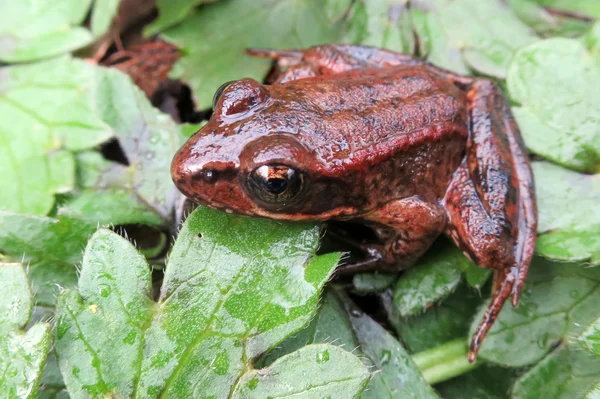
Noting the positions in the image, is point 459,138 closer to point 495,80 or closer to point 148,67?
point 495,80

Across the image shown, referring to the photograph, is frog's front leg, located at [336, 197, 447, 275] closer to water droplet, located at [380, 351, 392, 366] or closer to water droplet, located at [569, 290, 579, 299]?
water droplet, located at [380, 351, 392, 366]

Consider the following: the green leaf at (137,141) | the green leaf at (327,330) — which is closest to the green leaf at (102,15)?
the green leaf at (137,141)

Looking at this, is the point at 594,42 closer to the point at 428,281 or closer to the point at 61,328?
the point at 428,281

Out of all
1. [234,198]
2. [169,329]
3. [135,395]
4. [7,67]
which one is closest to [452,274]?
[234,198]

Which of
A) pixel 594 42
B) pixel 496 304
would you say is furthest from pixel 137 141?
pixel 594 42

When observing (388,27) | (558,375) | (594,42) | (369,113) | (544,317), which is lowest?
(558,375)

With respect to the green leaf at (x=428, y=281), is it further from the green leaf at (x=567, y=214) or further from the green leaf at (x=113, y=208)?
the green leaf at (x=113, y=208)
